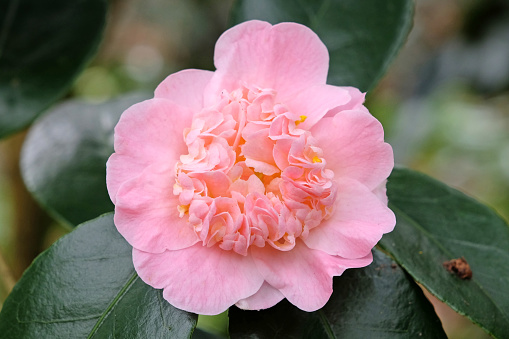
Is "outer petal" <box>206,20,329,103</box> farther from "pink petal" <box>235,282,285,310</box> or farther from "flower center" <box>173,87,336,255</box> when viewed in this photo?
"pink petal" <box>235,282,285,310</box>

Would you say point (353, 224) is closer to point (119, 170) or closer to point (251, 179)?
point (251, 179)

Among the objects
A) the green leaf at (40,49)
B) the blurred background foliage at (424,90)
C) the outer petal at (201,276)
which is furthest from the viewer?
the blurred background foliage at (424,90)

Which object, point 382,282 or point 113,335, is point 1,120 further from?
point 382,282

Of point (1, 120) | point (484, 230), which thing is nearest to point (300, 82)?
point (484, 230)

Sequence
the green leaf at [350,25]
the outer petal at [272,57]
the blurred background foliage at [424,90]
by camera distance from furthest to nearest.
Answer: the blurred background foliage at [424,90]
the green leaf at [350,25]
the outer petal at [272,57]

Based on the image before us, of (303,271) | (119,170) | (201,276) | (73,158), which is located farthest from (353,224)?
(73,158)

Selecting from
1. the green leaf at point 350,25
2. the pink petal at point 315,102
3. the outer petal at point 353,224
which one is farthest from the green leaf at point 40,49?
the outer petal at point 353,224

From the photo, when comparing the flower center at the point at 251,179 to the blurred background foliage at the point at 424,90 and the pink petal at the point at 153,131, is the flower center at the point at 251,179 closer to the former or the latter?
the pink petal at the point at 153,131
